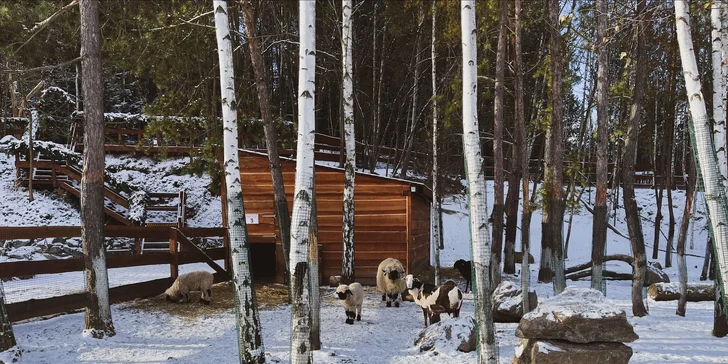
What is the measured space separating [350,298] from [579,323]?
3.98m

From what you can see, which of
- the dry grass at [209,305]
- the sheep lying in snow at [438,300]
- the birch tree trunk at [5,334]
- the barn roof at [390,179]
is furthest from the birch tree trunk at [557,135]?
the birch tree trunk at [5,334]

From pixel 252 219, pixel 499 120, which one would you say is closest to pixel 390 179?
pixel 499 120

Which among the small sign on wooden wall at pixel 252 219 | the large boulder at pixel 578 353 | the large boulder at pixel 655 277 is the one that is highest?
the small sign on wooden wall at pixel 252 219

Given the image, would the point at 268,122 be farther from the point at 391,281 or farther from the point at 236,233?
the point at 236,233

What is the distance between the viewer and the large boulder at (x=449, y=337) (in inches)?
290

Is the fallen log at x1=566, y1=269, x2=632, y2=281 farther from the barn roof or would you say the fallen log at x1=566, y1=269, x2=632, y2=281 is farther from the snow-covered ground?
the barn roof

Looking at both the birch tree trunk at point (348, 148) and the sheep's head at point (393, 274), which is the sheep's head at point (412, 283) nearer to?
the sheep's head at point (393, 274)

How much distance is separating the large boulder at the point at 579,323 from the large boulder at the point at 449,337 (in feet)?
3.37

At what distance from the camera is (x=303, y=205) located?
18.1ft

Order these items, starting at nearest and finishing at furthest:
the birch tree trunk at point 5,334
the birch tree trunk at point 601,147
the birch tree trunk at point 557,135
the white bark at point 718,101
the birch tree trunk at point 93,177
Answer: the birch tree trunk at point 5,334, the white bark at point 718,101, the birch tree trunk at point 93,177, the birch tree trunk at point 601,147, the birch tree trunk at point 557,135

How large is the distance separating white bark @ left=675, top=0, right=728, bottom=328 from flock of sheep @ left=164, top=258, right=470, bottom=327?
407cm

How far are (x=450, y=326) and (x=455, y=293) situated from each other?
3.63 ft

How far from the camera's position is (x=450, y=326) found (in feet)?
25.2

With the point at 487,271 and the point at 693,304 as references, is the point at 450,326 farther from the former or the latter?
the point at 693,304
